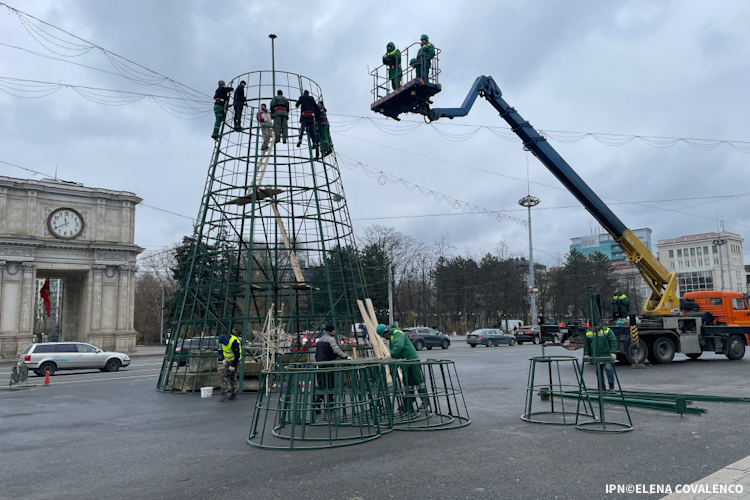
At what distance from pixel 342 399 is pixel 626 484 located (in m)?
4.84

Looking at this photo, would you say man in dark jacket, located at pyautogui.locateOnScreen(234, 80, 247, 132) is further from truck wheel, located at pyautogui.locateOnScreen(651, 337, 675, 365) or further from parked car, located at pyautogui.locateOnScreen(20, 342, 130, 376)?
truck wheel, located at pyautogui.locateOnScreen(651, 337, 675, 365)

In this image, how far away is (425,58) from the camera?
1705 cm

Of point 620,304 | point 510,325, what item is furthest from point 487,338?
point 510,325

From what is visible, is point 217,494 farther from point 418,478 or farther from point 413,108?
point 413,108

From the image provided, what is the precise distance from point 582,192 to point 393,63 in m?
9.20

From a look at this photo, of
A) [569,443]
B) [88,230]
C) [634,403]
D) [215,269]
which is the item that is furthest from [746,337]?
[88,230]

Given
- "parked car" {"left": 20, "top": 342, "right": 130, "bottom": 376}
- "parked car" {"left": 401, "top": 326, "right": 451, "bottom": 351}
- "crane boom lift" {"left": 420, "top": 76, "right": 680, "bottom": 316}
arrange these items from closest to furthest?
"crane boom lift" {"left": 420, "top": 76, "right": 680, "bottom": 316}
"parked car" {"left": 20, "top": 342, "right": 130, "bottom": 376}
"parked car" {"left": 401, "top": 326, "right": 451, "bottom": 351}

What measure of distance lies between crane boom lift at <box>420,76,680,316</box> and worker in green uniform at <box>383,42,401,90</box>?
2.46m

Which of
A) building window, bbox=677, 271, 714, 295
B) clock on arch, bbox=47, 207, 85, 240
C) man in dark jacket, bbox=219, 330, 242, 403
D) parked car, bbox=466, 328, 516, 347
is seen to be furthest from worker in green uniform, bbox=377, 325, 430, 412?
building window, bbox=677, 271, 714, 295

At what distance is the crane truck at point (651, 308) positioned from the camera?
20969 mm

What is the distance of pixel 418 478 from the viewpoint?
5.98m

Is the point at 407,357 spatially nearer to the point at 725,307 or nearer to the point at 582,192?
the point at 582,192

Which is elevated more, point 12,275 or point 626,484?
point 12,275

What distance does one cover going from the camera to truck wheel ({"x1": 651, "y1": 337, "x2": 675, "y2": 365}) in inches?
834
